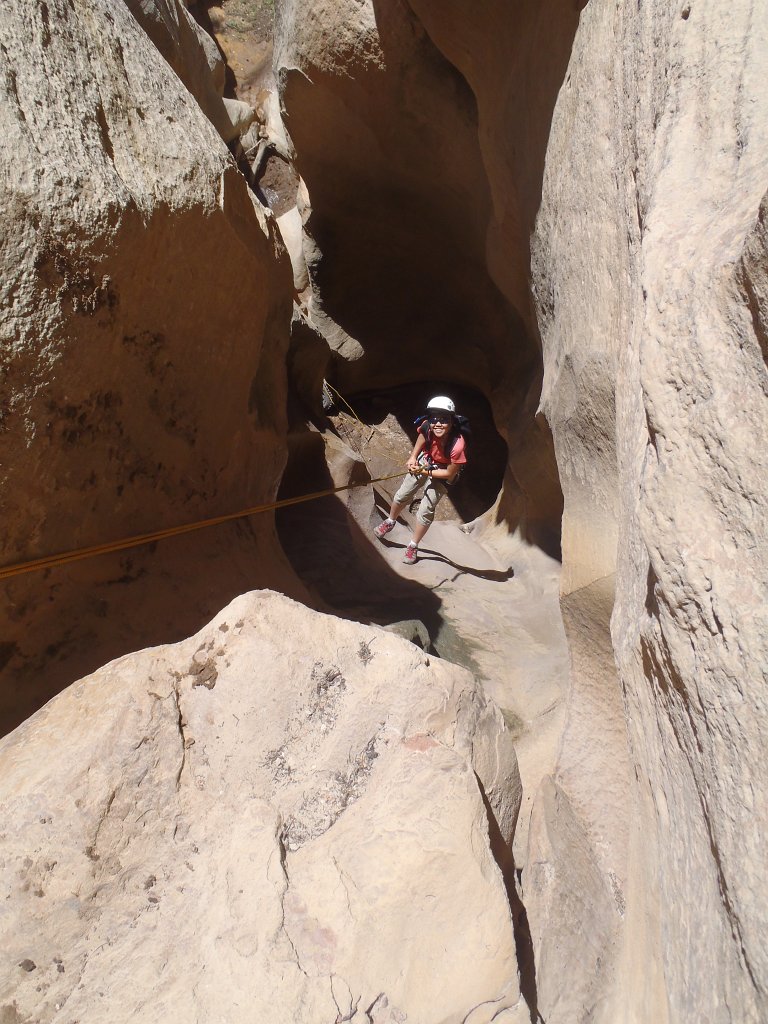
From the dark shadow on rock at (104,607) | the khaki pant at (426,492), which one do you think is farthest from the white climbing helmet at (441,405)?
the dark shadow on rock at (104,607)

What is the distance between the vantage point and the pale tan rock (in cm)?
125

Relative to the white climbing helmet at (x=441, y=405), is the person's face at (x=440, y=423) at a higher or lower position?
lower

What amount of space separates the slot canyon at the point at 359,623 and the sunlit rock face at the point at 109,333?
0.04 ft

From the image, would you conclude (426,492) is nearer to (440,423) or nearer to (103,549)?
(440,423)

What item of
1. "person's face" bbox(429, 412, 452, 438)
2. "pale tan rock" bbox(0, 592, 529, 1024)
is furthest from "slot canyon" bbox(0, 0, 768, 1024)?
"person's face" bbox(429, 412, 452, 438)

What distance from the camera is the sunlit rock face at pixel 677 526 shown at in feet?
3.39

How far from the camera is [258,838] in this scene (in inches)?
56.3

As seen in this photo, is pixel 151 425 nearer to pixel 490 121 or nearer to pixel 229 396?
pixel 229 396

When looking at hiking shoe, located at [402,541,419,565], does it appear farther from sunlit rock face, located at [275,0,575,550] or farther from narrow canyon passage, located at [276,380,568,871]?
sunlit rock face, located at [275,0,575,550]

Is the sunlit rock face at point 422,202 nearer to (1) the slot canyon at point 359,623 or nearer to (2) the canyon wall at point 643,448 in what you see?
(2) the canyon wall at point 643,448

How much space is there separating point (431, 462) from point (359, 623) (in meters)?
2.30

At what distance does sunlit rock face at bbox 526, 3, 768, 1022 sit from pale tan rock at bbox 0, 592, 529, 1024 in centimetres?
38

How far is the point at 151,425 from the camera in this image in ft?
7.57

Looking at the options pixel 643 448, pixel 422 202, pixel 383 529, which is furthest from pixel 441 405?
pixel 643 448
